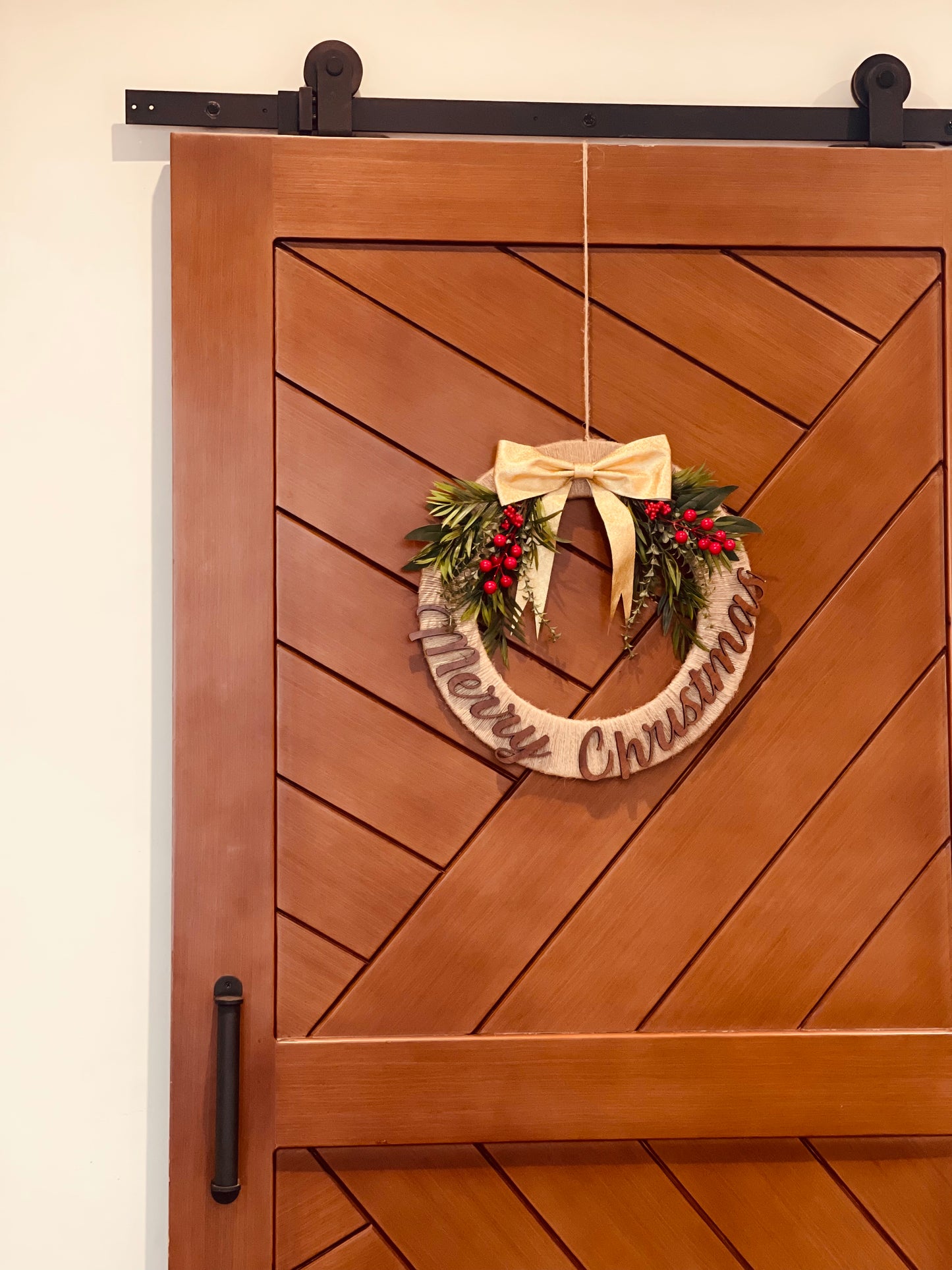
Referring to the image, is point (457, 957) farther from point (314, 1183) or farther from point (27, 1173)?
point (27, 1173)

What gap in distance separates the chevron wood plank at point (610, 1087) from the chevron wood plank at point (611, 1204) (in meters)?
0.03

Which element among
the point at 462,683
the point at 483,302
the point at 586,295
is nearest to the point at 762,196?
the point at 586,295

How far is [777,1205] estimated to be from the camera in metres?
1.17

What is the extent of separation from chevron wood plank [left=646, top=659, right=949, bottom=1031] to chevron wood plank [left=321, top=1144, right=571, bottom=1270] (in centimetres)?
28

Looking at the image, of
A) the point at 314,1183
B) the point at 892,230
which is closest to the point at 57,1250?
the point at 314,1183

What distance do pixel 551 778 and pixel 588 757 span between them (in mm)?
56

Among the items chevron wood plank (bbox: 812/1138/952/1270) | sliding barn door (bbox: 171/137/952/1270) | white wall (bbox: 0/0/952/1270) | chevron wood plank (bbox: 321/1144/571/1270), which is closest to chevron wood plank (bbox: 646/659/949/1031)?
sliding barn door (bbox: 171/137/952/1270)

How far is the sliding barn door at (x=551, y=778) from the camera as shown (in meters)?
1.14

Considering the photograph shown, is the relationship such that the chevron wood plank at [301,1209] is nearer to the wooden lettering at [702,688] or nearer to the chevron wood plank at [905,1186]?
the chevron wood plank at [905,1186]

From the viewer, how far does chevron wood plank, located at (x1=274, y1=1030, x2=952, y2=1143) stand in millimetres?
1129

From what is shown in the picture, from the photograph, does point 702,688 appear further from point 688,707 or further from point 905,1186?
point 905,1186

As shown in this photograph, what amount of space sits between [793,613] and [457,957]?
0.61m

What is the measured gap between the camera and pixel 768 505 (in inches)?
47.7

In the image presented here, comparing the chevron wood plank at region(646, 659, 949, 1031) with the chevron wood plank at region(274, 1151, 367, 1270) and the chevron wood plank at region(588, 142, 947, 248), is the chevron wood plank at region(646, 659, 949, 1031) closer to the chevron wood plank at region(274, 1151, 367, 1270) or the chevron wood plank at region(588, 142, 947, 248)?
the chevron wood plank at region(274, 1151, 367, 1270)
